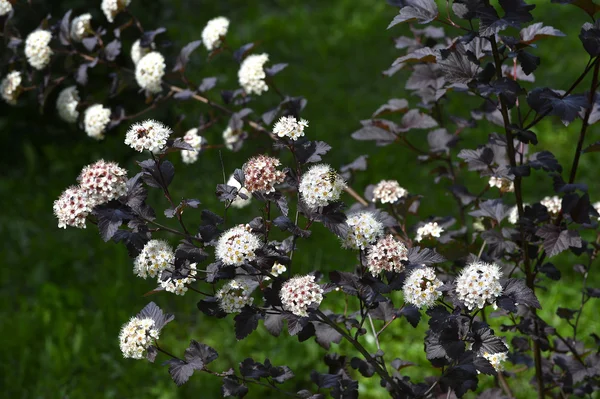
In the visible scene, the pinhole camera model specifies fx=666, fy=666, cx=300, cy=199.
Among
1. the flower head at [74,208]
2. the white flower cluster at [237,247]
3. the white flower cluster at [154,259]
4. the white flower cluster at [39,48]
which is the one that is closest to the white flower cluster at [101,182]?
the flower head at [74,208]

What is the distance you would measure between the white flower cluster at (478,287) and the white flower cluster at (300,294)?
306mm

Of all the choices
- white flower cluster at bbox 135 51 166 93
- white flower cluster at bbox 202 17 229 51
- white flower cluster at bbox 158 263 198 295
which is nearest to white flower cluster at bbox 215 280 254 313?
white flower cluster at bbox 158 263 198 295

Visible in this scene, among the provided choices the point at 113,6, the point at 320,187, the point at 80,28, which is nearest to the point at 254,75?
the point at 113,6

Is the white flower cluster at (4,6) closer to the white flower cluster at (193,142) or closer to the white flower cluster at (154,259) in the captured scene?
the white flower cluster at (193,142)

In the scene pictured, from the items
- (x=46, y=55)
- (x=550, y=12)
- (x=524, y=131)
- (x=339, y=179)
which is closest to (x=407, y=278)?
(x=339, y=179)

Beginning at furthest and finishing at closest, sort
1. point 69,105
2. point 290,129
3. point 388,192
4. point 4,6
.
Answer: point 69,105
point 4,6
point 388,192
point 290,129

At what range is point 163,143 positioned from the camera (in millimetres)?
1503

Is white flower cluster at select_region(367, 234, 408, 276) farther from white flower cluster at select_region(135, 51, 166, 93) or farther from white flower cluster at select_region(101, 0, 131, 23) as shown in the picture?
white flower cluster at select_region(101, 0, 131, 23)

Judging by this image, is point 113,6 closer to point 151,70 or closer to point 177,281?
point 151,70

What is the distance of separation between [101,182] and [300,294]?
493 millimetres

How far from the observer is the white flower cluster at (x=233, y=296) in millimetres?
1537

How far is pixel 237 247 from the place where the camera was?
4.62ft

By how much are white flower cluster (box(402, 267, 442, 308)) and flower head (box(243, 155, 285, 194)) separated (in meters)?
0.37

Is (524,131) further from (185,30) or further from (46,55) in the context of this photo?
(185,30)
